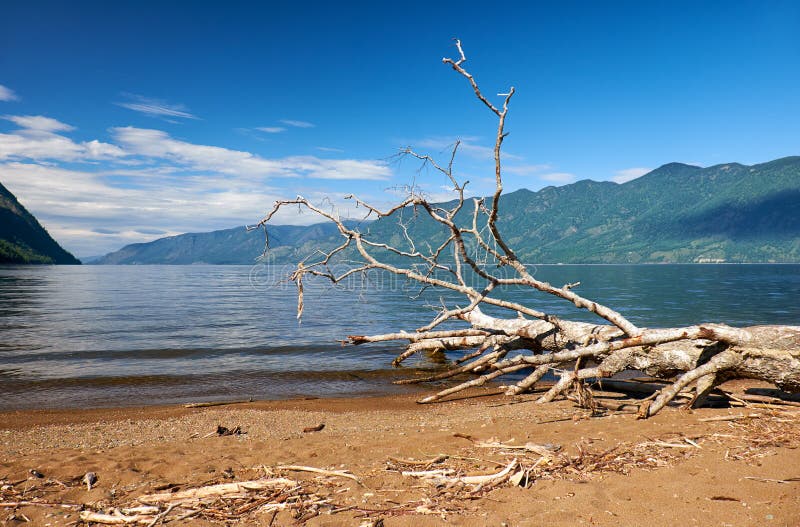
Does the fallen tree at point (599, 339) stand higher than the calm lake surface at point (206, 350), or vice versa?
the fallen tree at point (599, 339)

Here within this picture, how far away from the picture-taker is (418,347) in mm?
16984

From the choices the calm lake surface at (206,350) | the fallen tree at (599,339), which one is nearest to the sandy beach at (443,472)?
the fallen tree at (599,339)

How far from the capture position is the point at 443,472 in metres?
5.67

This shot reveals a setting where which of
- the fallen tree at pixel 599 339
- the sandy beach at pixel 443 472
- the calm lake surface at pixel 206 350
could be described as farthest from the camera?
the calm lake surface at pixel 206 350

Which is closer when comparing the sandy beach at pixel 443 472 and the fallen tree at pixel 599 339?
the sandy beach at pixel 443 472

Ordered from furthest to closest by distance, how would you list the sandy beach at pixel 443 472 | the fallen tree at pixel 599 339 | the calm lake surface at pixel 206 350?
the calm lake surface at pixel 206 350
the fallen tree at pixel 599 339
the sandy beach at pixel 443 472

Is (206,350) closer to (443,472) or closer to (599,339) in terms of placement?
(599,339)

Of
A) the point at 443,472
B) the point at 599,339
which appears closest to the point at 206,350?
the point at 599,339

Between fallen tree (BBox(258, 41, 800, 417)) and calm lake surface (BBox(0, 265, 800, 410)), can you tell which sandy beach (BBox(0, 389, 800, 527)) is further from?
calm lake surface (BBox(0, 265, 800, 410))

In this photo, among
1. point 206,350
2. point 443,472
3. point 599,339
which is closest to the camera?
point 443,472

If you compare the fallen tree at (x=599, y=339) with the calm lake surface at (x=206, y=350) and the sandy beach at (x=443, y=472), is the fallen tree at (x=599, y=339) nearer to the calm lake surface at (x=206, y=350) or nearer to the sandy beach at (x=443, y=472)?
the sandy beach at (x=443, y=472)

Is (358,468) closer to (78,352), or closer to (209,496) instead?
(209,496)

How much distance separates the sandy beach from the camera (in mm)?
4676

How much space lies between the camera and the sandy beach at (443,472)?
15.3ft
